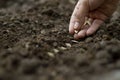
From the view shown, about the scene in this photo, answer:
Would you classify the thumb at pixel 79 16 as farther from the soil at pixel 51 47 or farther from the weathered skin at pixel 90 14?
the soil at pixel 51 47

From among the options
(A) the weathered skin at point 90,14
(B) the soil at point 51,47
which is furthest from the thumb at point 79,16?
(B) the soil at point 51,47

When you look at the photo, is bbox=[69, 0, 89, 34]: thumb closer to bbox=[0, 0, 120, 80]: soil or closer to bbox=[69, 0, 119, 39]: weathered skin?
bbox=[69, 0, 119, 39]: weathered skin

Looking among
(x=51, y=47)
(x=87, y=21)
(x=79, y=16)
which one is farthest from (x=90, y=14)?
(x=51, y=47)

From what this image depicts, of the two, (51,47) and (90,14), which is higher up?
(90,14)

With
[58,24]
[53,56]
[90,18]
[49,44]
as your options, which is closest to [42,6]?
[58,24]

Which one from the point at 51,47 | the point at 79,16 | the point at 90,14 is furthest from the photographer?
the point at 90,14

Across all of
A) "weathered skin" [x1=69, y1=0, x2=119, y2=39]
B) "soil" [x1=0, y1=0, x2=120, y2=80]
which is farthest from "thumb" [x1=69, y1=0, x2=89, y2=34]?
"soil" [x1=0, y1=0, x2=120, y2=80]

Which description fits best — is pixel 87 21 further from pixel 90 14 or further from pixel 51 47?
pixel 51 47
